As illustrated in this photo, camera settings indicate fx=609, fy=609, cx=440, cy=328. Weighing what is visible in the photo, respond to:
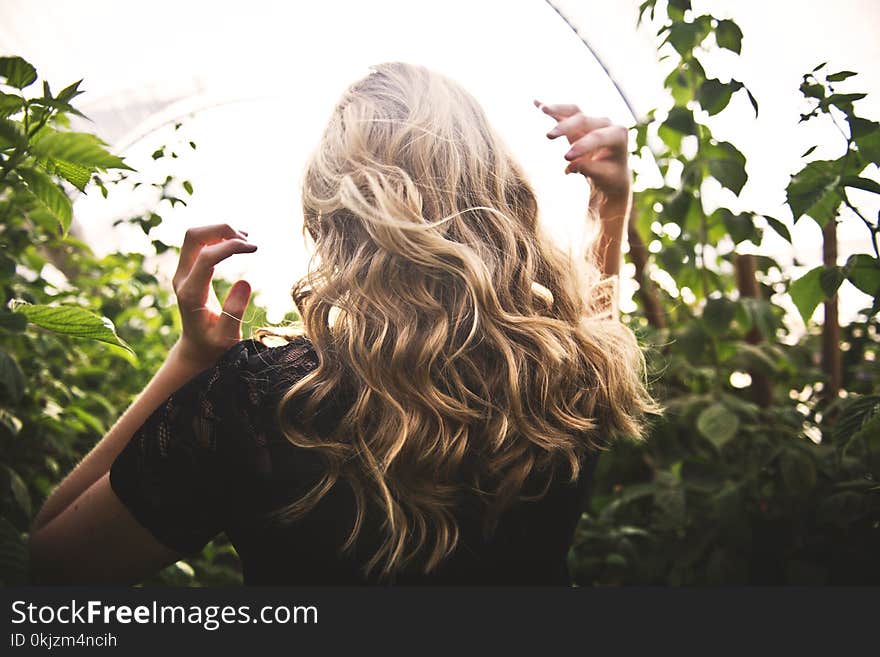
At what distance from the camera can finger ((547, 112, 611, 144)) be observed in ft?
3.66

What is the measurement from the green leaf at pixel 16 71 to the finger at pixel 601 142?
876 mm

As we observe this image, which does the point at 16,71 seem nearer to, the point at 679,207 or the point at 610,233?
the point at 610,233

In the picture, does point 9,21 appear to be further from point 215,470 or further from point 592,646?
point 592,646

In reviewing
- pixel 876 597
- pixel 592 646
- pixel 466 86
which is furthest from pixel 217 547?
pixel 876 597

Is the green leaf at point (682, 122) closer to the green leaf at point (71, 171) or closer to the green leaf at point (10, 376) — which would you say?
the green leaf at point (71, 171)

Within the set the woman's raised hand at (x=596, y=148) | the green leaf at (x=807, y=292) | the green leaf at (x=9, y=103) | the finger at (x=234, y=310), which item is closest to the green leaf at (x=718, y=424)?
the green leaf at (x=807, y=292)

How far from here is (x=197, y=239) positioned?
98 cm

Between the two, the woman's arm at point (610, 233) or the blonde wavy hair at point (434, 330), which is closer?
the blonde wavy hair at point (434, 330)

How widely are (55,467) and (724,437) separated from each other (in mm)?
1560

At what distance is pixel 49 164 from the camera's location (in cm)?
96

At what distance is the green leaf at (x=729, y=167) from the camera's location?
1.32m

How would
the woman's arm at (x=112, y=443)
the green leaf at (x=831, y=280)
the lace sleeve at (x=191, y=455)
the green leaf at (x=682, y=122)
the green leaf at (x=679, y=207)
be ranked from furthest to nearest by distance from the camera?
the green leaf at (x=679, y=207) < the green leaf at (x=682, y=122) < the green leaf at (x=831, y=280) < the woman's arm at (x=112, y=443) < the lace sleeve at (x=191, y=455)

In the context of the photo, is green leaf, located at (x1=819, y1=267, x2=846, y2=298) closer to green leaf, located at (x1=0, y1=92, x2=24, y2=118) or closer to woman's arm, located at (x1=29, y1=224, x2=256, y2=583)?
woman's arm, located at (x1=29, y1=224, x2=256, y2=583)

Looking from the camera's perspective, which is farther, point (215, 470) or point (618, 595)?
point (618, 595)
